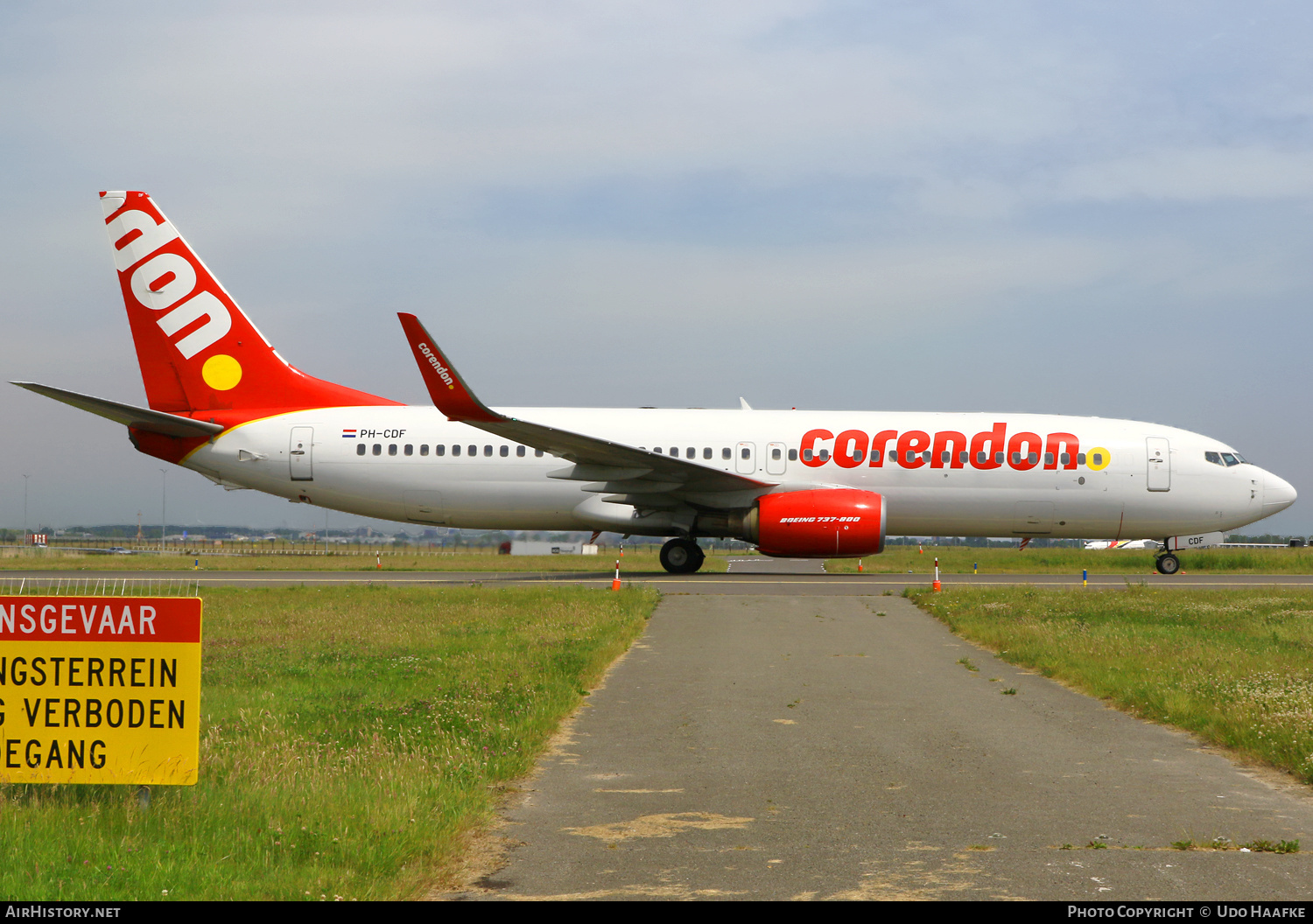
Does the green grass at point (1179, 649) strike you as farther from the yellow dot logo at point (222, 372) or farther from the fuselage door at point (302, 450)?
the yellow dot logo at point (222, 372)

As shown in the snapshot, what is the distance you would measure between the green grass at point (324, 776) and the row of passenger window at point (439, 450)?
11619 millimetres

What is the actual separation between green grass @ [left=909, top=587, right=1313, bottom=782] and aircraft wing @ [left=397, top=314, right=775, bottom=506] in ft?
18.0

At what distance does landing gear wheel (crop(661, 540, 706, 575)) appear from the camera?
25578 millimetres

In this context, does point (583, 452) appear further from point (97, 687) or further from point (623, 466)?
point (97, 687)

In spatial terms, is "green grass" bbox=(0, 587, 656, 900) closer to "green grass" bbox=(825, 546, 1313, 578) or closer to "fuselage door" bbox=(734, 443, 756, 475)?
"fuselage door" bbox=(734, 443, 756, 475)

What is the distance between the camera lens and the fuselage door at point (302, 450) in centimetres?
2506

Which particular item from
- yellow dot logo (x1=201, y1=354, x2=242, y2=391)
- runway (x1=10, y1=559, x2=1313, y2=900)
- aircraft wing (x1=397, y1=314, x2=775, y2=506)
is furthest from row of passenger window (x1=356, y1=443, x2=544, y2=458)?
runway (x1=10, y1=559, x2=1313, y2=900)

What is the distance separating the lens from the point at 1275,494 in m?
25.6

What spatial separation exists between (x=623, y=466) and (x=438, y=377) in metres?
4.47

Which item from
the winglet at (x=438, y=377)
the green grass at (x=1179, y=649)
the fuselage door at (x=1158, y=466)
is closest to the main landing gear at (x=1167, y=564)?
the fuselage door at (x=1158, y=466)

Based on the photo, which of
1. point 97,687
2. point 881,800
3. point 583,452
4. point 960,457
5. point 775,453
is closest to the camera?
point 97,687

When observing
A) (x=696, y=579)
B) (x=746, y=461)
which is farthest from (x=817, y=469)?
(x=696, y=579)
